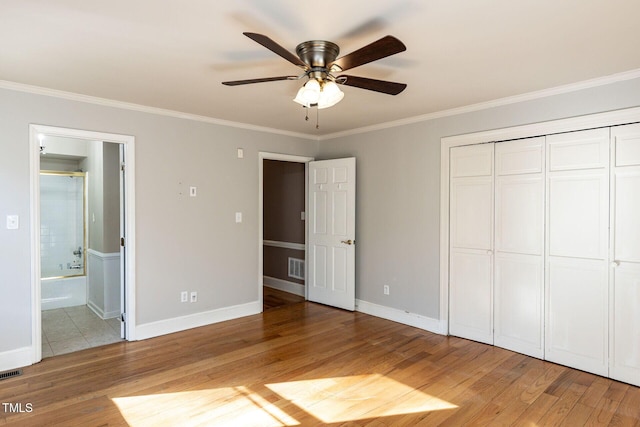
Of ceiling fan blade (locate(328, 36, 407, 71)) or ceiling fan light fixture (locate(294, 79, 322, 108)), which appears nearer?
ceiling fan blade (locate(328, 36, 407, 71))

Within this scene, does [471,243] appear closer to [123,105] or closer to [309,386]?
[309,386]

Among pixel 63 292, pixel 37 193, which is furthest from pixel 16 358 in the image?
pixel 63 292

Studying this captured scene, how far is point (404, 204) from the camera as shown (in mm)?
4438

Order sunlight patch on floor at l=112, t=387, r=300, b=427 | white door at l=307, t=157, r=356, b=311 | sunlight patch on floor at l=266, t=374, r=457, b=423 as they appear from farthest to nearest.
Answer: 1. white door at l=307, t=157, r=356, b=311
2. sunlight patch on floor at l=266, t=374, r=457, b=423
3. sunlight patch on floor at l=112, t=387, r=300, b=427

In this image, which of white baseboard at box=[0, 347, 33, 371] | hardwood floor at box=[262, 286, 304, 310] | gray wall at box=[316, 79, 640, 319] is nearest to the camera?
white baseboard at box=[0, 347, 33, 371]

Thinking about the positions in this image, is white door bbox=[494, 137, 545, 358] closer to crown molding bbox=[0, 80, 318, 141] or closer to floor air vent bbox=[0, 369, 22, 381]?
crown molding bbox=[0, 80, 318, 141]

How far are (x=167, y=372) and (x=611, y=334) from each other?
12.1ft

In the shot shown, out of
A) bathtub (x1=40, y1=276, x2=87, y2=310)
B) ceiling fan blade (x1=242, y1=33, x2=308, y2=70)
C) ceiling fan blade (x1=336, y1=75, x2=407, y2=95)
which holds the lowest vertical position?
bathtub (x1=40, y1=276, x2=87, y2=310)

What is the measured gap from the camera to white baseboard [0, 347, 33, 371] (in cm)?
313

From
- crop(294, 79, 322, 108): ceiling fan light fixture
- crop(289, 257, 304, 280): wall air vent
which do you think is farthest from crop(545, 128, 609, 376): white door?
crop(289, 257, 304, 280): wall air vent

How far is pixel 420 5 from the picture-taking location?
189 centimetres

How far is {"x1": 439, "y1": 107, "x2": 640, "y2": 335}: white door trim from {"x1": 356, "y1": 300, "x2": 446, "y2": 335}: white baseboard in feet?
0.27

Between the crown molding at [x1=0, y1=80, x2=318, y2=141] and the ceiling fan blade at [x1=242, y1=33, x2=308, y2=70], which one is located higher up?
the crown molding at [x1=0, y1=80, x2=318, y2=141]

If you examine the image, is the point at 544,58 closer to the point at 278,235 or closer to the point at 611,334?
the point at 611,334
